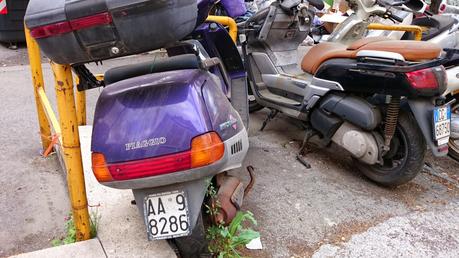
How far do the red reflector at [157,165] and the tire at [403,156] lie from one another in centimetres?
181

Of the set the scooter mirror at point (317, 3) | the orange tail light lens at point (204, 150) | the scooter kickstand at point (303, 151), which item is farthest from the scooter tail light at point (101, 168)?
the scooter mirror at point (317, 3)

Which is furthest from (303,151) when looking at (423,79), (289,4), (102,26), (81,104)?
(102,26)

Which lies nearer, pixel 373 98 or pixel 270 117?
pixel 373 98

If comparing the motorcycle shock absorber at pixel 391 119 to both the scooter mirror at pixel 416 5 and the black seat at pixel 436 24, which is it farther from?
the black seat at pixel 436 24

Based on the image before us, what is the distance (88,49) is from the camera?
5.14 feet

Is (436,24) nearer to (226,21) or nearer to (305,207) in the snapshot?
(226,21)

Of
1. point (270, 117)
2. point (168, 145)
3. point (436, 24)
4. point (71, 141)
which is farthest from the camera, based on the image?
point (436, 24)

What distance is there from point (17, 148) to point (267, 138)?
2239 millimetres

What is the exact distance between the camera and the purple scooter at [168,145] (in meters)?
1.67

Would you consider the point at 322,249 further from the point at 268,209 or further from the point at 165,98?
the point at 165,98

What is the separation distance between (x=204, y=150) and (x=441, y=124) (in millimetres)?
1846

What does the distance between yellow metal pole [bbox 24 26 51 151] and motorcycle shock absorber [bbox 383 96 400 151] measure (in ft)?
7.59

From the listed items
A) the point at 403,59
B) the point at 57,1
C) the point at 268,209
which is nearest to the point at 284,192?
the point at 268,209

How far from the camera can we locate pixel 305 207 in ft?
9.05
